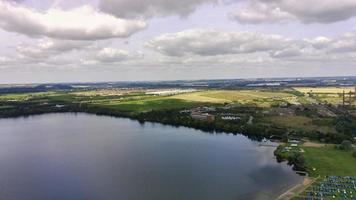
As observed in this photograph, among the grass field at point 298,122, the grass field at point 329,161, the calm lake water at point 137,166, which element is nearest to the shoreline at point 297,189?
the calm lake water at point 137,166

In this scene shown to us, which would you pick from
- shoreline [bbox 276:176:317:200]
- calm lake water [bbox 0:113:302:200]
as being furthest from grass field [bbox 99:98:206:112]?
shoreline [bbox 276:176:317:200]

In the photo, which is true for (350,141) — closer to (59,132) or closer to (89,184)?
(89,184)

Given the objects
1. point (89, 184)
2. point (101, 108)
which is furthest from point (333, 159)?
point (101, 108)

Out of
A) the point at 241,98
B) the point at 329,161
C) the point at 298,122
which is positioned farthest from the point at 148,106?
the point at 329,161

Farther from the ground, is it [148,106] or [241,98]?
[241,98]

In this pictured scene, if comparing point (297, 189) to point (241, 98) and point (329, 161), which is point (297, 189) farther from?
point (241, 98)

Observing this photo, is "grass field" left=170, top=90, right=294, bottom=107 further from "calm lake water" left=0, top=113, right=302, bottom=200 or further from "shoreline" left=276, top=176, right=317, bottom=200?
"shoreline" left=276, top=176, right=317, bottom=200
